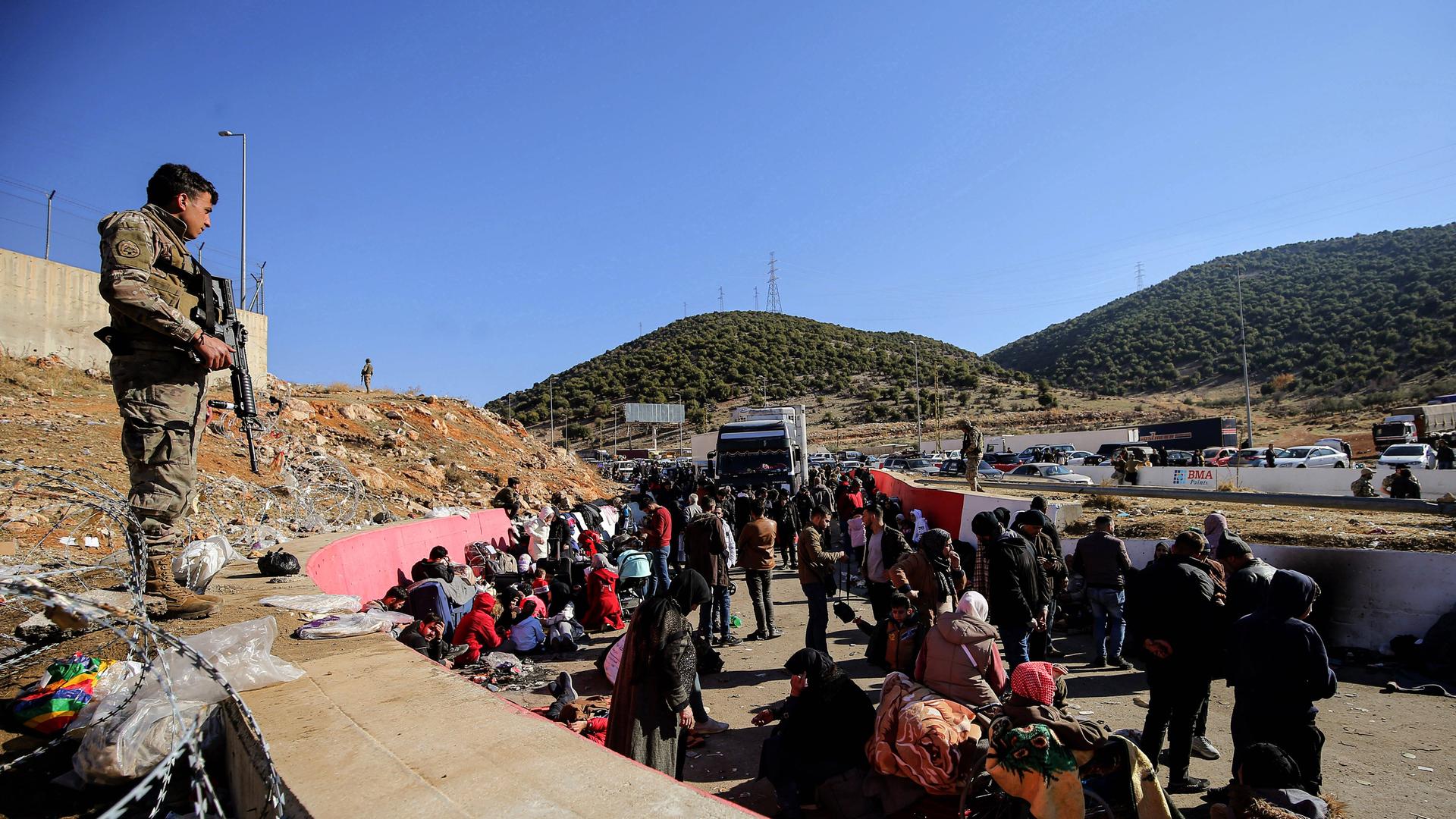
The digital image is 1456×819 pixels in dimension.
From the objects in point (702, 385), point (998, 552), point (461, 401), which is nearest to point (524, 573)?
point (998, 552)

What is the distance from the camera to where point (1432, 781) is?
493 cm

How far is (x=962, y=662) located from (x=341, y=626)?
3793mm

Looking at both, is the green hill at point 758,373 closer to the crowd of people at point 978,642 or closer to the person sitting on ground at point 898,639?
the crowd of people at point 978,642

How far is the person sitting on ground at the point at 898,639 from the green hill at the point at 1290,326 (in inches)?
2544

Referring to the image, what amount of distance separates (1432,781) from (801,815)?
4139 millimetres

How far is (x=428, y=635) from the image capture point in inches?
308

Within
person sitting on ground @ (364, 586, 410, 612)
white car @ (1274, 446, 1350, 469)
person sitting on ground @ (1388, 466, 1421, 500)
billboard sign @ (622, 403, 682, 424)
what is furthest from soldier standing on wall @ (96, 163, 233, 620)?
billboard sign @ (622, 403, 682, 424)

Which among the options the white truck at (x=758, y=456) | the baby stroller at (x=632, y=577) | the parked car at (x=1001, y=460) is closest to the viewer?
the baby stroller at (x=632, y=577)

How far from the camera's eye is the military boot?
4344 mm

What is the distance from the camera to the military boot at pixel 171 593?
14.3 ft

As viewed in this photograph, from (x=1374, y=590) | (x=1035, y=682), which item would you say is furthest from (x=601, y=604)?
(x=1374, y=590)

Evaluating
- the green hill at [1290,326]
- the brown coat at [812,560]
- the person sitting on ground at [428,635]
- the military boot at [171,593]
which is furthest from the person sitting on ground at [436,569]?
the green hill at [1290,326]

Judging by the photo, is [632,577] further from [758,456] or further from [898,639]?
[758,456]

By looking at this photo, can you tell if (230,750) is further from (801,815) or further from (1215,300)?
(1215,300)
